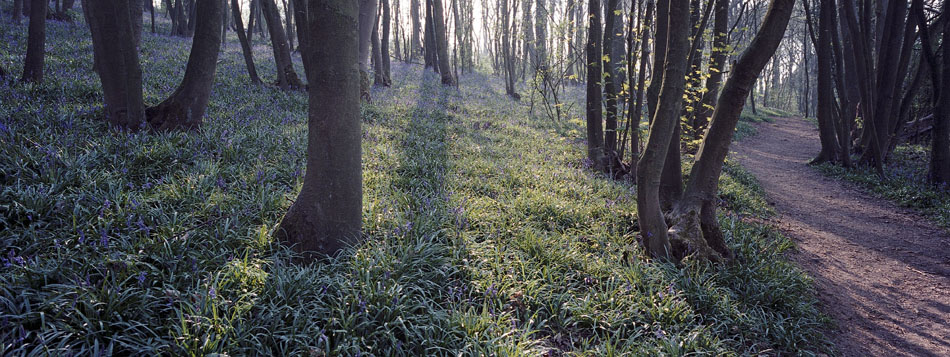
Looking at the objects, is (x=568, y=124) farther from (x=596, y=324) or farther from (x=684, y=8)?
(x=596, y=324)

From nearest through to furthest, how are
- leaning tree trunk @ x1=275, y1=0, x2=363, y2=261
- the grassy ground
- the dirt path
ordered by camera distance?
the grassy ground < leaning tree trunk @ x1=275, y1=0, x2=363, y2=261 < the dirt path

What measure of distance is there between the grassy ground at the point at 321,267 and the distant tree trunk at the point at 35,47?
85 cm

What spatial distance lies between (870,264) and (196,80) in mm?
9791

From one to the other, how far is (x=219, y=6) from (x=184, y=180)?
3235mm

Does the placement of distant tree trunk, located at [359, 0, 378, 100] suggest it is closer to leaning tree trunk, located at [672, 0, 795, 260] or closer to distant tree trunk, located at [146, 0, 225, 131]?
distant tree trunk, located at [146, 0, 225, 131]

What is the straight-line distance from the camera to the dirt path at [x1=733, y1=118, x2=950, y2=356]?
3758 mm

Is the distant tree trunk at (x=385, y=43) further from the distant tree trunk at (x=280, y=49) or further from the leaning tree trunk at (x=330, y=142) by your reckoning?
the leaning tree trunk at (x=330, y=142)

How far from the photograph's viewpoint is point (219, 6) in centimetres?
605

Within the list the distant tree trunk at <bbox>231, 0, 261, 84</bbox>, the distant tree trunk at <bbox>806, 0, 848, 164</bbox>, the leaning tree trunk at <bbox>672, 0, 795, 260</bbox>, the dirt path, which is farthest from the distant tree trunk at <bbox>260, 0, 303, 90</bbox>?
the distant tree trunk at <bbox>806, 0, 848, 164</bbox>

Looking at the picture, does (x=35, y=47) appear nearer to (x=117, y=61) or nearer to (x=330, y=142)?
(x=117, y=61)

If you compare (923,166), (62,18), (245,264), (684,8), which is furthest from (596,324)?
(62,18)

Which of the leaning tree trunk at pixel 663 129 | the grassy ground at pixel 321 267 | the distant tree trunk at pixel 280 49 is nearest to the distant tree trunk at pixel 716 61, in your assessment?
the leaning tree trunk at pixel 663 129

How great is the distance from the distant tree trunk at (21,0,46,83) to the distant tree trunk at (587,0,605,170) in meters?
9.80

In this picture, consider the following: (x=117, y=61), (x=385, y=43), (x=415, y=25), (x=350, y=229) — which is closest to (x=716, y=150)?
(x=350, y=229)
